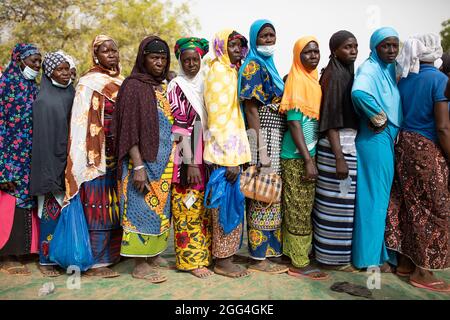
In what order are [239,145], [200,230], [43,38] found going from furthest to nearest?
[43,38], [200,230], [239,145]

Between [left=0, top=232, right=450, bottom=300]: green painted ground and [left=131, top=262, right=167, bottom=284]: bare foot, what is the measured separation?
51 mm

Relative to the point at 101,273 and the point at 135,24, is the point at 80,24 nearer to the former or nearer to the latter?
the point at 135,24

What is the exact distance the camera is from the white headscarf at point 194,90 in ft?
11.0

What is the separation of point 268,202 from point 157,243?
1.10 meters

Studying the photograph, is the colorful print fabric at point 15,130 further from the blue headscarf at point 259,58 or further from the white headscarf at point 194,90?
the blue headscarf at point 259,58

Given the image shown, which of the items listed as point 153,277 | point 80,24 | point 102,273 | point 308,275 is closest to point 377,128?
point 308,275

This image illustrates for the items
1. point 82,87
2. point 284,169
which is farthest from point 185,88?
point 284,169

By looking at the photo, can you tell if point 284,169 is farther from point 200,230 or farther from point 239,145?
point 200,230

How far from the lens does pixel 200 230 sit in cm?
356

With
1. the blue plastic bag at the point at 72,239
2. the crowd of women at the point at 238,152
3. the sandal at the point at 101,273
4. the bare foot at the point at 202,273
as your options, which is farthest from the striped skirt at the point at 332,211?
the blue plastic bag at the point at 72,239

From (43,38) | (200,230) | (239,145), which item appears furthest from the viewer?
(43,38)

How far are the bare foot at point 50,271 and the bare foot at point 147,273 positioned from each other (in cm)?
76

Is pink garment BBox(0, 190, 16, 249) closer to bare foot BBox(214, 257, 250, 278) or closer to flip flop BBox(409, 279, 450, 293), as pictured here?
bare foot BBox(214, 257, 250, 278)

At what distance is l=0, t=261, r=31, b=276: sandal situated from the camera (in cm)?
365
